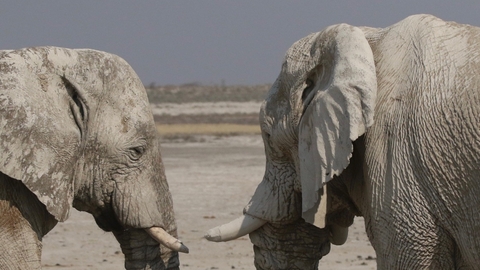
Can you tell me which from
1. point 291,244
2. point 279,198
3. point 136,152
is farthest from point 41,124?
point 291,244

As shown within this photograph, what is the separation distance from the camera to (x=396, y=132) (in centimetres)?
542

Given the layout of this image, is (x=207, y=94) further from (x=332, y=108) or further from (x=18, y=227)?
(x=332, y=108)

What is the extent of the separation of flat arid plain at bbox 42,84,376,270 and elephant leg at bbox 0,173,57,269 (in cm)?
390

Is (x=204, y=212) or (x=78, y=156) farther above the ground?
(x=78, y=156)

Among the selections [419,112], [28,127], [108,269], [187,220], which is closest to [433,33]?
[419,112]

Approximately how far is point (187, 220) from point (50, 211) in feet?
21.5

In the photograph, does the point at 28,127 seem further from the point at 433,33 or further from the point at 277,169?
the point at 433,33

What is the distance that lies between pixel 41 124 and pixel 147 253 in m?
1.13

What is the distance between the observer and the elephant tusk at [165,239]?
723 centimetres

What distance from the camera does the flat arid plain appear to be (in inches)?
431

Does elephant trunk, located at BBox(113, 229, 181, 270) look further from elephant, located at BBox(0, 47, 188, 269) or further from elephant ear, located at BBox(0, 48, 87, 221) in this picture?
elephant ear, located at BBox(0, 48, 87, 221)

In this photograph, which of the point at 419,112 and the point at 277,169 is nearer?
the point at 419,112

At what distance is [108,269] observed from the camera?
415 inches

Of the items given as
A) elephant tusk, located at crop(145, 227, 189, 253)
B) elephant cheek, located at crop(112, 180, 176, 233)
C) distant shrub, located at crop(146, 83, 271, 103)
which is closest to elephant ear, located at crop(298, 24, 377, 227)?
elephant tusk, located at crop(145, 227, 189, 253)
